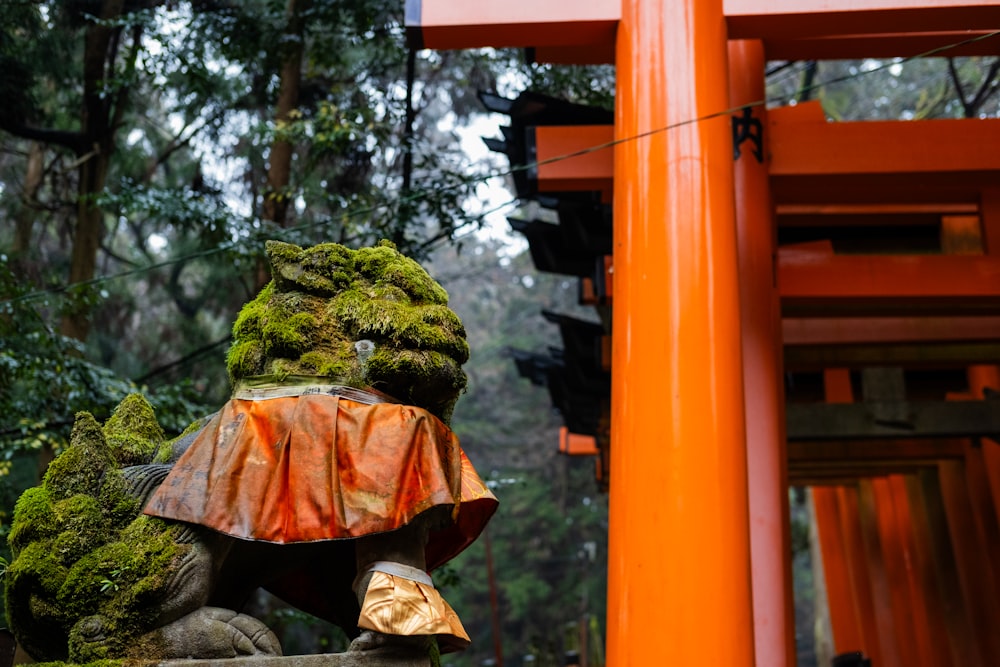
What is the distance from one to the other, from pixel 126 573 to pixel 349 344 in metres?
0.92

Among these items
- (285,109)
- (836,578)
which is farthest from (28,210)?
(836,578)

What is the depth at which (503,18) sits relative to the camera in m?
5.15

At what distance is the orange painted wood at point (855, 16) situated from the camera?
491 centimetres

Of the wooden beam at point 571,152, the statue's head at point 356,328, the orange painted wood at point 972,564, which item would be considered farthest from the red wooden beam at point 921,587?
the statue's head at point 356,328

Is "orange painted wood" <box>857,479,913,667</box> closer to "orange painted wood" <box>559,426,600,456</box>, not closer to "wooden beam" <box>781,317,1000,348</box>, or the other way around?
"orange painted wood" <box>559,426,600,456</box>

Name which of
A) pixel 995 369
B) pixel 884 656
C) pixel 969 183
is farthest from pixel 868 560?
pixel 969 183

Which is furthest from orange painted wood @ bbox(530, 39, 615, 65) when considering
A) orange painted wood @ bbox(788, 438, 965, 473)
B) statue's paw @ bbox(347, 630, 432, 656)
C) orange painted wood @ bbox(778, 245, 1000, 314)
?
orange painted wood @ bbox(788, 438, 965, 473)

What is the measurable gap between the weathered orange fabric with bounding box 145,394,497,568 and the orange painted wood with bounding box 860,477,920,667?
33.1 ft

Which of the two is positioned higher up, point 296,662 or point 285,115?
point 285,115

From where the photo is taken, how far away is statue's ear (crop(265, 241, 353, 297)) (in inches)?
129

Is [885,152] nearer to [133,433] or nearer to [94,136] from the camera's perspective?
[133,433]

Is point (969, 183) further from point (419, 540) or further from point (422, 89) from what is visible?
point (422, 89)

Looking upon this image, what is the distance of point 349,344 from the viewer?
3203 millimetres

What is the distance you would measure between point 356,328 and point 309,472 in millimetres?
482
